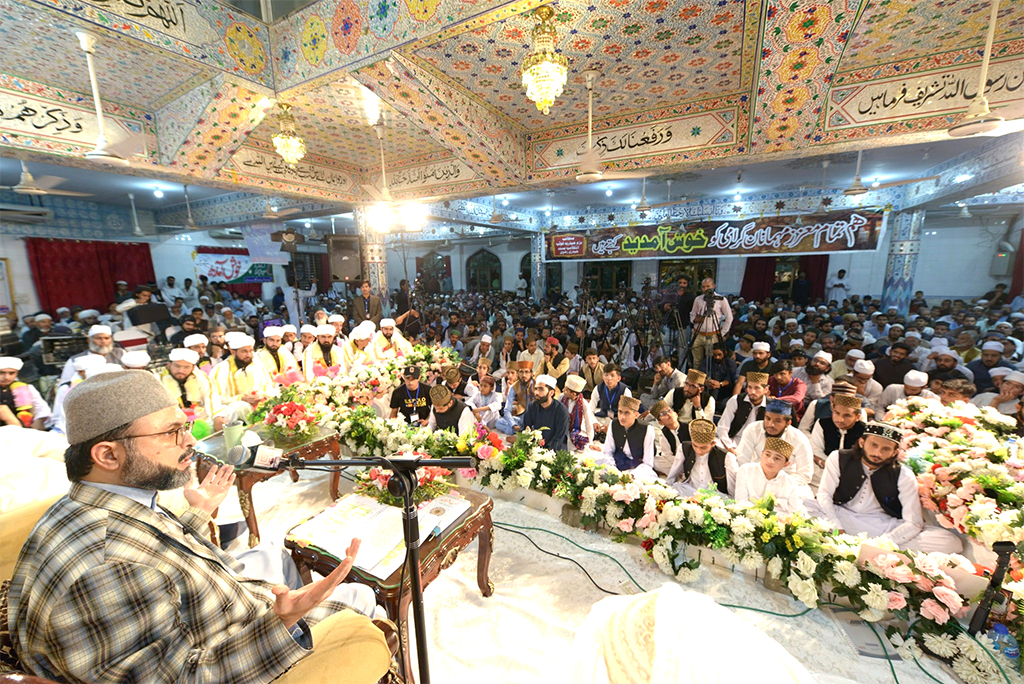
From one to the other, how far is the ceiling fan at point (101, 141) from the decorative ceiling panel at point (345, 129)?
1.69m

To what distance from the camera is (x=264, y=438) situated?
12.6 ft

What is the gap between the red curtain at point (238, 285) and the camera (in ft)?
49.8

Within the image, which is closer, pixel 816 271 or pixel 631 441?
→ pixel 631 441

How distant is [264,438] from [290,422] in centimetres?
26

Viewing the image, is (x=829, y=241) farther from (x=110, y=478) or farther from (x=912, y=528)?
(x=110, y=478)

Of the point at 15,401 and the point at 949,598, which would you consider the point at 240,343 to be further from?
the point at 949,598

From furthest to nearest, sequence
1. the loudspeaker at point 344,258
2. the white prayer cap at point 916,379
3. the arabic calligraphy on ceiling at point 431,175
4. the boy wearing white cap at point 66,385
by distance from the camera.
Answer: the loudspeaker at point 344,258 < the arabic calligraphy on ceiling at point 431,175 < the white prayer cap at point 916,379 < the boy wearing white cap at point 66,385

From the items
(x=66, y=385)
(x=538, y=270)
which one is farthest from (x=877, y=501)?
(x=538, y=270)

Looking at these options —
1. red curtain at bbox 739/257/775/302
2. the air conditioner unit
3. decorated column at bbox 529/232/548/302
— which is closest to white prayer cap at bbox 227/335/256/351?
the air conditioner unit

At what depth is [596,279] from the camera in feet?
57.0

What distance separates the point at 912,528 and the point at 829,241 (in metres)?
7.58

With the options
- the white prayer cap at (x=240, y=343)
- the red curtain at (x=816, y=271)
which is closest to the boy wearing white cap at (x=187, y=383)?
the white prayer cap at (x=240, y=343)

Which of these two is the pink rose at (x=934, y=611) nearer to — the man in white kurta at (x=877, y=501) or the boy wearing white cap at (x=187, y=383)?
the man in white kurta at (x=877, y=501)

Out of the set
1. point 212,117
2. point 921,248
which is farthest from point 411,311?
point 921,248
